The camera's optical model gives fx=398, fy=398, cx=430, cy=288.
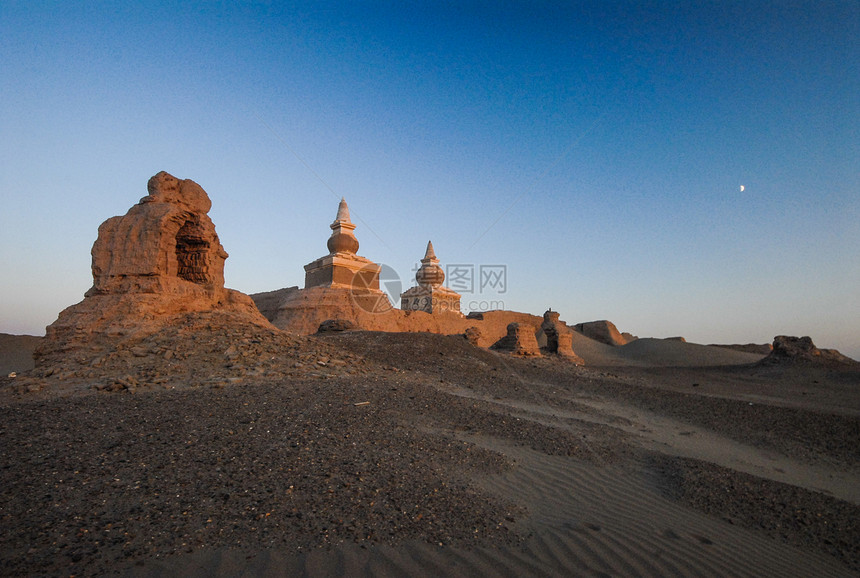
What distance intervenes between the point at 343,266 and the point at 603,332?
23718 mm

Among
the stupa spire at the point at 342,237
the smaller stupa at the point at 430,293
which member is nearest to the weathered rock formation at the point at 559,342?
the smaller stupa at the point at 430,293

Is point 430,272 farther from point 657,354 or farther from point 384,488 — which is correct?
point 384,488

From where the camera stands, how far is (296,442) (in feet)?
12.3

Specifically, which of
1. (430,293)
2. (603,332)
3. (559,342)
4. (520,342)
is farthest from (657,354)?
(430,293)

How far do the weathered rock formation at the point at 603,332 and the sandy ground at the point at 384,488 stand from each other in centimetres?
2743

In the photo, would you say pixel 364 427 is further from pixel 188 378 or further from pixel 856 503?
pixel 856 503

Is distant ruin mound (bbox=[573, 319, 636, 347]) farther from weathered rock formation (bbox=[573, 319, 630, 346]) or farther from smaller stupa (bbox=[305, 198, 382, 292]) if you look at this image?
smaller stupa (bbox=[305, 198, 382, 292])

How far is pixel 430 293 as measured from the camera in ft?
85.8

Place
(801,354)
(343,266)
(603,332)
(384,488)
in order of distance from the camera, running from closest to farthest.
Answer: (384,488)
(801,354)
(343,266)
(603,332)

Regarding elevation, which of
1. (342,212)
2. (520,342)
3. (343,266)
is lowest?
(520,342)

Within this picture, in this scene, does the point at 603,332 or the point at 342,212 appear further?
the point at 603,332

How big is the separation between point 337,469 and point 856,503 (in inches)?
204

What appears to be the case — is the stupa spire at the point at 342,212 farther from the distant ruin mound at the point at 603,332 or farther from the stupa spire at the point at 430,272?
the distant ruin mound at the point at 603,332

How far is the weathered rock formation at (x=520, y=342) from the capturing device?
57.3 feet
